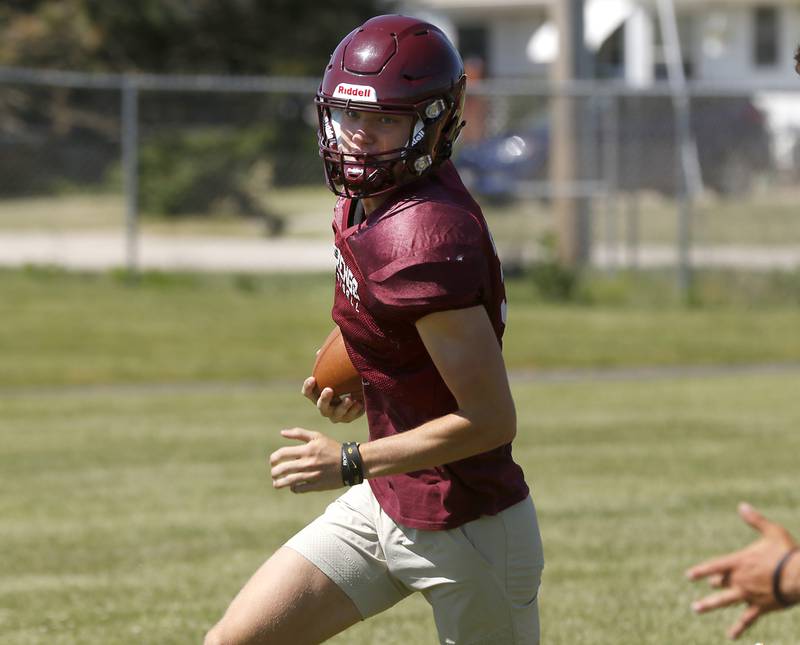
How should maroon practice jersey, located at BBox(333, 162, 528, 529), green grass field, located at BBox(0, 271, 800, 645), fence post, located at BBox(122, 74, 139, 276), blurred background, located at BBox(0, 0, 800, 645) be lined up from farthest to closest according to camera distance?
fence post, located at BBox(122, 74, 139, 276) → blurred background, located at BBox(0, 0, 800, 645) → green grass field, located at BBox(0, 271, 800, 645) → maroon practice jersey, located at BBox(333, 162, 528, 529)

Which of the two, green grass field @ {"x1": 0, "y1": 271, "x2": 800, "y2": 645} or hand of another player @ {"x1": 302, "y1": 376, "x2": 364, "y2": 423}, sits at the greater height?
hand of another player @ {"x1": 302, "y1": 376, "x2": 364, "y2": 423}

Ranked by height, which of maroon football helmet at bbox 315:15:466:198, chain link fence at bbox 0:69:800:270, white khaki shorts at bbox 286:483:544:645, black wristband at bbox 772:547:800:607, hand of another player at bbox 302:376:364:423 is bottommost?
chain link fence at bbox 0:69:800:270

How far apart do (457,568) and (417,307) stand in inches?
29.5

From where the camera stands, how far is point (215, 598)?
678cm

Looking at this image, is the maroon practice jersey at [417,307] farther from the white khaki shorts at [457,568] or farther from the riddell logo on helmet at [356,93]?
the riddell logo on helmet at [356,93]

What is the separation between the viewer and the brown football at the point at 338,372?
4449 mm

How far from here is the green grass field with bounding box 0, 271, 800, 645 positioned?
6699 mm

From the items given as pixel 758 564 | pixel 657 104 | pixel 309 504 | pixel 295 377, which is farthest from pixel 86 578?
Result: pixel 657 104

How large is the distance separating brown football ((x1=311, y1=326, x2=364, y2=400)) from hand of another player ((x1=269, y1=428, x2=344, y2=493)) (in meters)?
0.60

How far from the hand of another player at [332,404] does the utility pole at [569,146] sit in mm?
13924

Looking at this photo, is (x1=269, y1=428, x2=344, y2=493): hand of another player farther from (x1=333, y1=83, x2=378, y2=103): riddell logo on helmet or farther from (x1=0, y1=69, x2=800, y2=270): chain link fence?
(x1=0, y1=69, x2=800, y2=270): chain link fence

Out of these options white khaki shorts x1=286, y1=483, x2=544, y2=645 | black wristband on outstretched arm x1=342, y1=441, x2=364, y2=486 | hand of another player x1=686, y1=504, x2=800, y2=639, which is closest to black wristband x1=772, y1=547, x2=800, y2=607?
hand of another player x1=686, y1=504, x2=800, y2=639

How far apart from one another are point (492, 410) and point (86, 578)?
3.94 meters

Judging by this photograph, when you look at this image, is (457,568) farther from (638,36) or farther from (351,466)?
(638,36)
